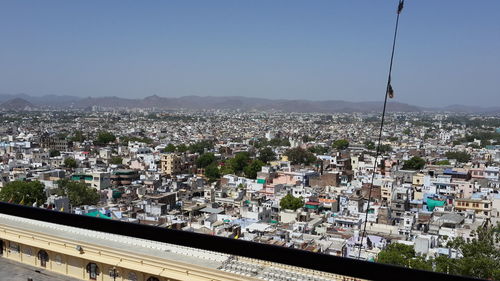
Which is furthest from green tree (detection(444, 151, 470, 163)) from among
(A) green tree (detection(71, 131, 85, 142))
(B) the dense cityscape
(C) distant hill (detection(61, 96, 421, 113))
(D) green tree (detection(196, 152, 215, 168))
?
(C) distant hill (detection(61, 96, 421, 113))

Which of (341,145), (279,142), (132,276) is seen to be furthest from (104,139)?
(132,276)

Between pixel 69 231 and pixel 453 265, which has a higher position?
pixel 69 231

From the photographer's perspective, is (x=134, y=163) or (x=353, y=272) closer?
(x=353, y=272)

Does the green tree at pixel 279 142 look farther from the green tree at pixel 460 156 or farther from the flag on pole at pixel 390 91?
the flag on pole at pixel 390 91

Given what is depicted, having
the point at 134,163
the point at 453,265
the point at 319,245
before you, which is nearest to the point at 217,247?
the point at 453,265

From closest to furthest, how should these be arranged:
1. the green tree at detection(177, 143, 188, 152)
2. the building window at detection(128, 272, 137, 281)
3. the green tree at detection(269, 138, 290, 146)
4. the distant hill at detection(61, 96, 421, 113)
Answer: the building window at detection(128, 272, 137, 281) < the green tree at detection(177, 143, 188, 152) < the green tree at detection(269, 138, 290, 146) < the distant hill at detection(61, 96, 421, 113)

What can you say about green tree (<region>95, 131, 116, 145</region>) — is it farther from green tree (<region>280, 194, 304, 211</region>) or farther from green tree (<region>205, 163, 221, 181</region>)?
green tree (<region>280, 194, 304, 211</region>)

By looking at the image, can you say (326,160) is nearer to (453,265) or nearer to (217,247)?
(453,265)
